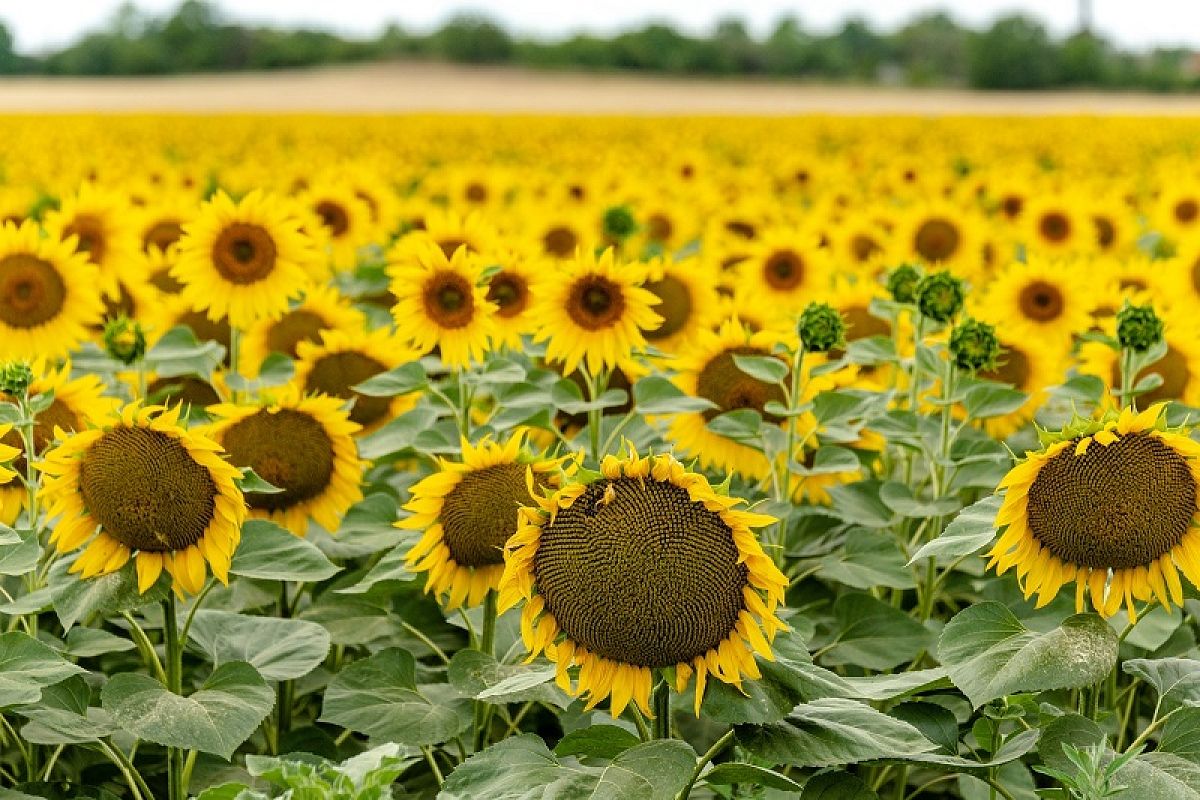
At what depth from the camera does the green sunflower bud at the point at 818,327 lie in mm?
3340

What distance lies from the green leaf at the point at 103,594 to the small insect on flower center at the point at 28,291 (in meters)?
2.16

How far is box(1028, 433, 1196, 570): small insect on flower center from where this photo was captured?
2.25 meters

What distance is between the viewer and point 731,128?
25250 millimetres

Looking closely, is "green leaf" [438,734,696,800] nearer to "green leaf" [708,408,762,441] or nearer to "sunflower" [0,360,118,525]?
"green leaf" [708,408,762,441]

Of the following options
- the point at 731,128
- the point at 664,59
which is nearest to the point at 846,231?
the point at 731,128

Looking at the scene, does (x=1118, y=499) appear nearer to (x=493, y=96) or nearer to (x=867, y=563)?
(x=867, y=563)

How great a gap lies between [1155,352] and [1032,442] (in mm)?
803

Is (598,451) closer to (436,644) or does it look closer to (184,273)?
(436,644)

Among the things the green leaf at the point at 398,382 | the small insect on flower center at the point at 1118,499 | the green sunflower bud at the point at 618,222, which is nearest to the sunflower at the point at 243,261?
the green leaf at the point at 398,382

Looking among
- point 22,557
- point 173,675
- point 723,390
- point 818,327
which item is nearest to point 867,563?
point 818,327

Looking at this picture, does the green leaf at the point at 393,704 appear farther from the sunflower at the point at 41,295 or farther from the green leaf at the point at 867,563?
the sunflower at the point at 41,295

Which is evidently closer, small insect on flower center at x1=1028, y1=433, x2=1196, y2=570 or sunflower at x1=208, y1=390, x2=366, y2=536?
small insect on flower center at x1=1028, y1=433, x2=1196, y2=570

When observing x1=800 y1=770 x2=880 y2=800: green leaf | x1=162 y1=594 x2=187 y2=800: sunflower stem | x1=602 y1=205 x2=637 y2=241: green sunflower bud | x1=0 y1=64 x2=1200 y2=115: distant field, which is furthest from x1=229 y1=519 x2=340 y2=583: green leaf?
x1=0 y1=64 x2=1200 y2=115: distant field

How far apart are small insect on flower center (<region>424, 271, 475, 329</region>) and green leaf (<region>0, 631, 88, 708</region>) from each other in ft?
5.45
